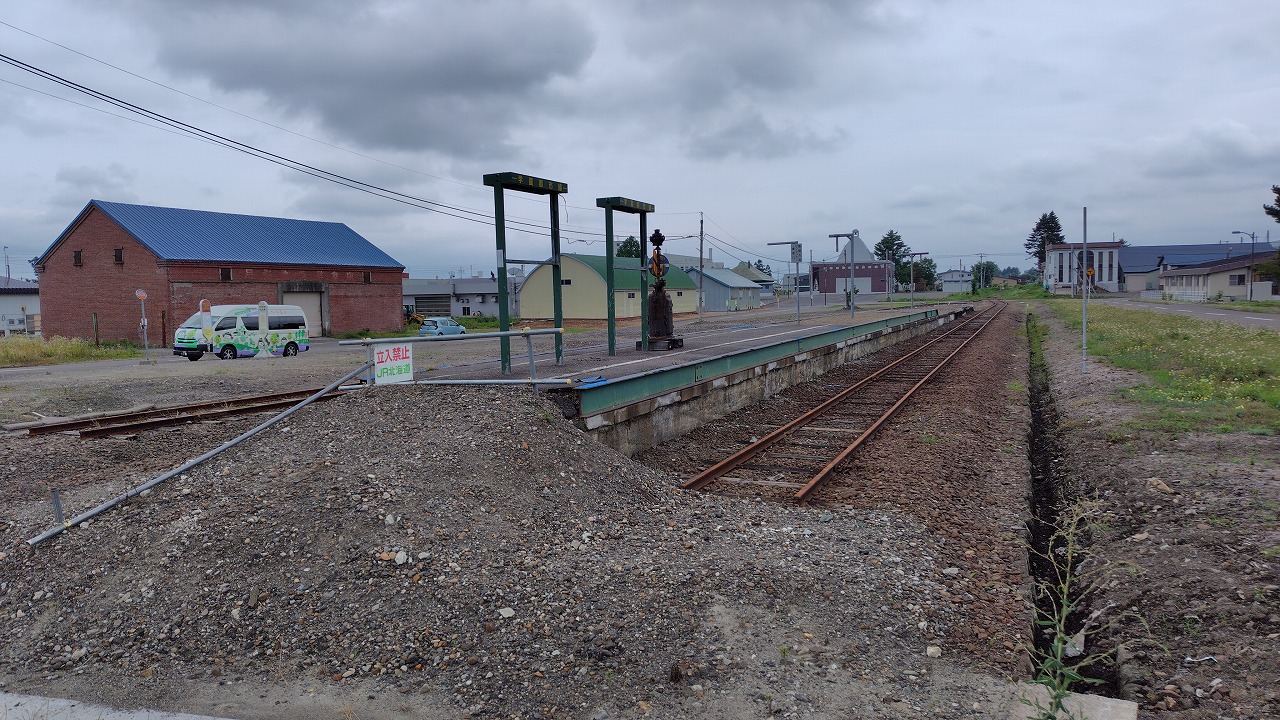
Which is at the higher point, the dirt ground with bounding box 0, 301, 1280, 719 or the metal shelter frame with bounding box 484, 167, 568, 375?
the metal shelter frame with bounding box 484, 167, 568, 375

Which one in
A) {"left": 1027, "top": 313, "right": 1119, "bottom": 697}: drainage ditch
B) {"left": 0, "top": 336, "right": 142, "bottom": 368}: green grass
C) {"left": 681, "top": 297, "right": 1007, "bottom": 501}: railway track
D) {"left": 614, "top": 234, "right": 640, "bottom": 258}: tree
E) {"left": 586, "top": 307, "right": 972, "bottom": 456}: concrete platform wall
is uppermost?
{"left": 614, "top": 234, "right": 640, "bottom": 258}: tree

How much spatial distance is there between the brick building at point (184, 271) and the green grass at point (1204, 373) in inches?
1384

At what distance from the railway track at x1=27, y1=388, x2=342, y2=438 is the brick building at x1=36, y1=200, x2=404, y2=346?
24.1 metres

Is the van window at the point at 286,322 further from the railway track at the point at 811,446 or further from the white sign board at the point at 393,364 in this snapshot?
the white sign board at the point at 393,364

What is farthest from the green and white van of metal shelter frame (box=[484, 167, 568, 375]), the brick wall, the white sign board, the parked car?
the white sign board

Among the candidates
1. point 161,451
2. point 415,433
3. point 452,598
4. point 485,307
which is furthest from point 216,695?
point 485,307

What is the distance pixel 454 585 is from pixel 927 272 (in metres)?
152

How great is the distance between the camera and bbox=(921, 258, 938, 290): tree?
440ft

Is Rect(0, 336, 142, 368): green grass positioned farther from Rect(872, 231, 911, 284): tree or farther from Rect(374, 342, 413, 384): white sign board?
Rect(872, 231, 911, 284): tree

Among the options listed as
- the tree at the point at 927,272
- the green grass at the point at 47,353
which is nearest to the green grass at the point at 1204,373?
the green grass at the point at 47,353

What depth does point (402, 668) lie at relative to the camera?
4.82m

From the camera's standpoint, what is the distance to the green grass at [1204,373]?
10.9m

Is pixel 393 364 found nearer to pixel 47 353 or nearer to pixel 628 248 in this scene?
pixel 47 353

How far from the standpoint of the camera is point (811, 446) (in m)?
11.7
